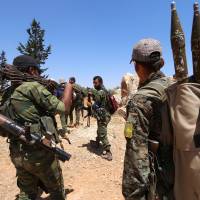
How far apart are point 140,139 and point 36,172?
7.59 feet

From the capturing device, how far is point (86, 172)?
7.73 metres

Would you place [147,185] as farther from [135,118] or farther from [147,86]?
[147,86]

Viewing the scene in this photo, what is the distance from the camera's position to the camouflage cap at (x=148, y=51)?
2.59 meters

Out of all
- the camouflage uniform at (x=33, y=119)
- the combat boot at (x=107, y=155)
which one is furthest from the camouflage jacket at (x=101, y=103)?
the camouflage uniform at (x=33, y=119)

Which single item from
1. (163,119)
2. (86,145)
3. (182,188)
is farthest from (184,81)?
(86,145)

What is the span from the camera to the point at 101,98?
8781mm

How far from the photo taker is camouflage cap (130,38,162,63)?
259 cm

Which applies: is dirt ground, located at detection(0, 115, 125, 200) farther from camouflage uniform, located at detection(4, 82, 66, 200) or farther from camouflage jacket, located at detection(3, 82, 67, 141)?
camouflage jacket, located at detection(3, 82, 67, 141)

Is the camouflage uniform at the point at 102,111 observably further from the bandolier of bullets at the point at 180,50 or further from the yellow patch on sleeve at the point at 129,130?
the bandolier of bullets at the point at 180,50

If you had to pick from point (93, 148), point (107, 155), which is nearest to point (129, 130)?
point (107, 155)

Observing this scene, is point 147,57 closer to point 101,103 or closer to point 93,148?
point 101,103

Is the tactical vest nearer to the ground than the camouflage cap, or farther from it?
nearer to the ground

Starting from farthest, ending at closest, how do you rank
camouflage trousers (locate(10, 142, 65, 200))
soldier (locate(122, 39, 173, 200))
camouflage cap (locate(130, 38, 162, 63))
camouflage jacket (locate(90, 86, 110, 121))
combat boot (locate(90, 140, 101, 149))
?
combat boot (locate(90, 140, 101, 149)) → camouflage jacket (locate(90, 86, 110, 121)) → camouflage trousers (locate(10, 142, 65, 200)) → camouflage cap (locate(130, 38, 162, 63)) → soldier (locate(122, 39, 173, 200))

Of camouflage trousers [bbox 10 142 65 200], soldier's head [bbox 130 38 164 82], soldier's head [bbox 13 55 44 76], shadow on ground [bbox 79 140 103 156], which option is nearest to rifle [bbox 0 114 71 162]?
camouflage trousers [bbox 10 142 65 200]
